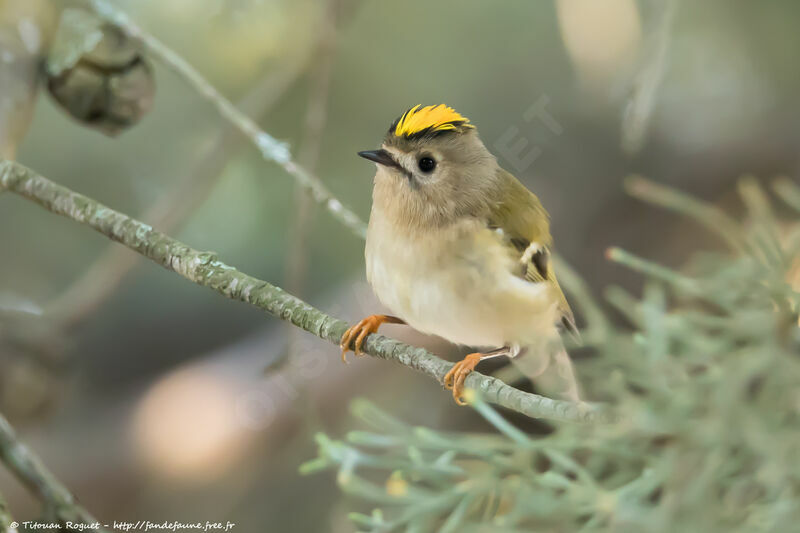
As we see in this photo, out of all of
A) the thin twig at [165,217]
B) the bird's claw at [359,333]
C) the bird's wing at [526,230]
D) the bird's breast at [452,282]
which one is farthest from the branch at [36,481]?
the thin twig at [165,217]

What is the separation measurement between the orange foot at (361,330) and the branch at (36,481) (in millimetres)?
243

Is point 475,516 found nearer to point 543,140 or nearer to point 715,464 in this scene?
point 715,464

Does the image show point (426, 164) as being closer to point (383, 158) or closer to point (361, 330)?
point (383, 158)

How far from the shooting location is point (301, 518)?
60.4 inches

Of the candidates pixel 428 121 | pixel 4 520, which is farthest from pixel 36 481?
pixel 428 121

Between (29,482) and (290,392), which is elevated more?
(290,392)

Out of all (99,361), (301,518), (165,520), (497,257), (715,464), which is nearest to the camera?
(715,464)

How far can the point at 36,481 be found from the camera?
607 millimetres

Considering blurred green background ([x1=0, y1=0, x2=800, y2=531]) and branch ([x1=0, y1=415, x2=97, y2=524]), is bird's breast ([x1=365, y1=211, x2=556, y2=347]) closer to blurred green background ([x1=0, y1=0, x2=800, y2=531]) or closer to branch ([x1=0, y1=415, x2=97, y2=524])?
branch ([x1=0, y1=415, x2=97, y2=524])

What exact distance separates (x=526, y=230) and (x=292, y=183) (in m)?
0.74

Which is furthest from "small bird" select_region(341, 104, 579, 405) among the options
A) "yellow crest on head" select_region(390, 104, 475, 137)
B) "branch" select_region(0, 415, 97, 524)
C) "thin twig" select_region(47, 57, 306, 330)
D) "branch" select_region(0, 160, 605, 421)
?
"thin twig" select_region(47, 57, 306, 330)

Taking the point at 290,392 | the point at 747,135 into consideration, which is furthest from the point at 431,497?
the point at 747,135

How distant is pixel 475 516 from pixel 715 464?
38cm

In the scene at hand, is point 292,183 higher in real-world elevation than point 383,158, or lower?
higher
